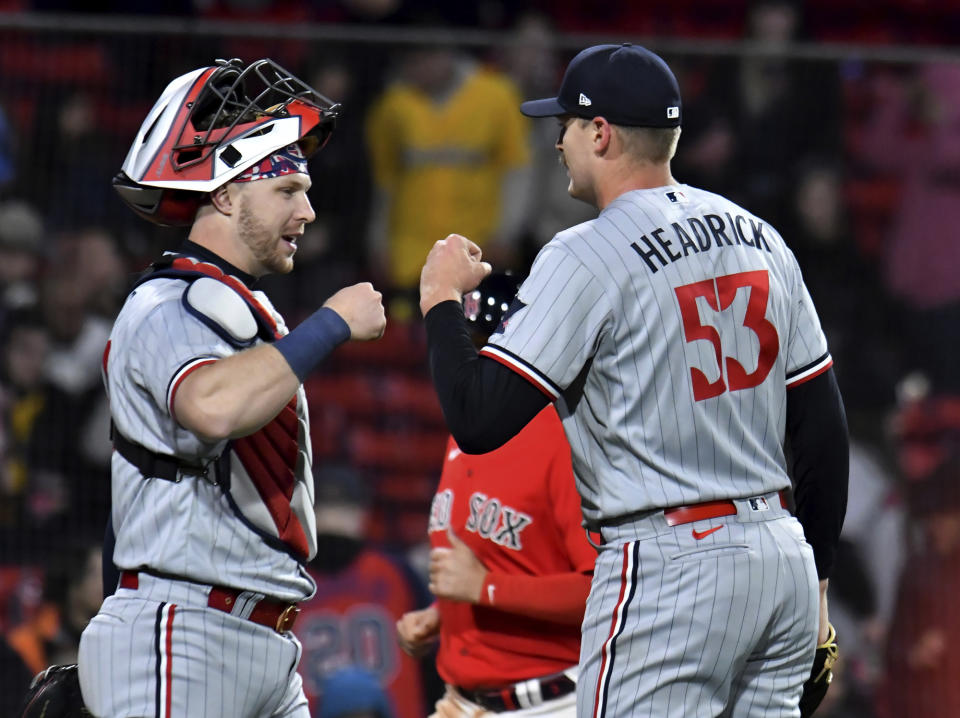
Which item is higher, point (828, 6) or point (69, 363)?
point (828, 6)

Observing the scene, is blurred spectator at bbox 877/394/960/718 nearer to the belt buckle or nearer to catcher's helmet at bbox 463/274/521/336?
catcher's helmet at bbox 463/274/521/336

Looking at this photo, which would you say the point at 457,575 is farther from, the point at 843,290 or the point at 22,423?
the point at 843,290

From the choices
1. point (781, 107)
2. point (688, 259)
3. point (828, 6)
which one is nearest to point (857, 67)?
point (781, 107)

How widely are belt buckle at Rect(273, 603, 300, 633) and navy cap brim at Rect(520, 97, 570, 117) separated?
46.6 inches

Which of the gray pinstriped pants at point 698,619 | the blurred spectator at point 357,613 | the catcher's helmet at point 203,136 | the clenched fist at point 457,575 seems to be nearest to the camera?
the gray pinstriped pants at point 698,619

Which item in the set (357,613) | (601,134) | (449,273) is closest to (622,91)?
(601,134)

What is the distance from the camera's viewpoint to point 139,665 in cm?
281

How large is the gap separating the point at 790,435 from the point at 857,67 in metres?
3.88

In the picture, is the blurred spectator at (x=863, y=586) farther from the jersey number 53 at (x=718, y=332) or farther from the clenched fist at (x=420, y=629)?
the jersey number 53 at (x=718, y=332)

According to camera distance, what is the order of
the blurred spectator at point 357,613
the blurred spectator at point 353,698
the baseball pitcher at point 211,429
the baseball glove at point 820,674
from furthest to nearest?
1. the blurred spectator at point 357,613
2. the blurred spectator at point 353,698
3. the baseball glove at point 820,674
4. the baseball pitcher at point 211,429

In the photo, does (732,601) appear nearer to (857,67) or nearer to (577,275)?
(577,275)

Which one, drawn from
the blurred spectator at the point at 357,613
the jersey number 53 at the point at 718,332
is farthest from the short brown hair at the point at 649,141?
the blurred spectator at the point at 357,613

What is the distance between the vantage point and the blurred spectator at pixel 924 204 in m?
6.45

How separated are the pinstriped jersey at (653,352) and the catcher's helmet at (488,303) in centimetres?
62
